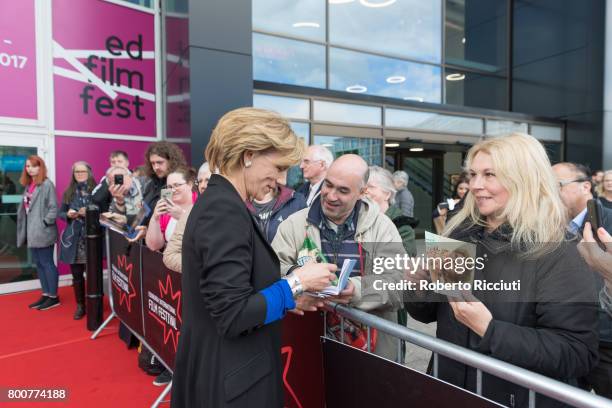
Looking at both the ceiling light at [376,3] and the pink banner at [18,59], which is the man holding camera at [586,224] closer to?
the pink banner at [18,59]

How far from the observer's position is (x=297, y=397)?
2125mm

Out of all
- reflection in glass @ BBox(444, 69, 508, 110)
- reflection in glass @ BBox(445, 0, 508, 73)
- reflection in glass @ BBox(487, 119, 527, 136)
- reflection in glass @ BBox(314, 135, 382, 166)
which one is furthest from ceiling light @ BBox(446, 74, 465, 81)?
reflection in glass @ BBox(314, 135, 382, 166)

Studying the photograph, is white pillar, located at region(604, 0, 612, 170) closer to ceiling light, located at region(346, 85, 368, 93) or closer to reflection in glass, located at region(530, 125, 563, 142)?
reflection in glass, located at region(530, 125, 563, 142)

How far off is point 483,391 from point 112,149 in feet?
25.1

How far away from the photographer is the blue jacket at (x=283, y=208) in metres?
3.33

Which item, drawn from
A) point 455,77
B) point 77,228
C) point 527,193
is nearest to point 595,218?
point 527,193

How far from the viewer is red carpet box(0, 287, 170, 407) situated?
11.0 ft

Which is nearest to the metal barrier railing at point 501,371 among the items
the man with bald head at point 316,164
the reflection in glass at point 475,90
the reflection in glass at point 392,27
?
the man with bald head at point 316,164

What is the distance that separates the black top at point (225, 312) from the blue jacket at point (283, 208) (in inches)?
71.8

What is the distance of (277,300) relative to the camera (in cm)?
134

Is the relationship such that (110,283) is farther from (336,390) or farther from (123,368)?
(336,390)

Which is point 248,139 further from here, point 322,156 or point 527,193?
point 322,156

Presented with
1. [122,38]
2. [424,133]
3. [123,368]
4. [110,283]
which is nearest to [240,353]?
[123,368]

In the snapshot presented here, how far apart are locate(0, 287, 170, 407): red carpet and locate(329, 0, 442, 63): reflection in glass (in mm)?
8187
